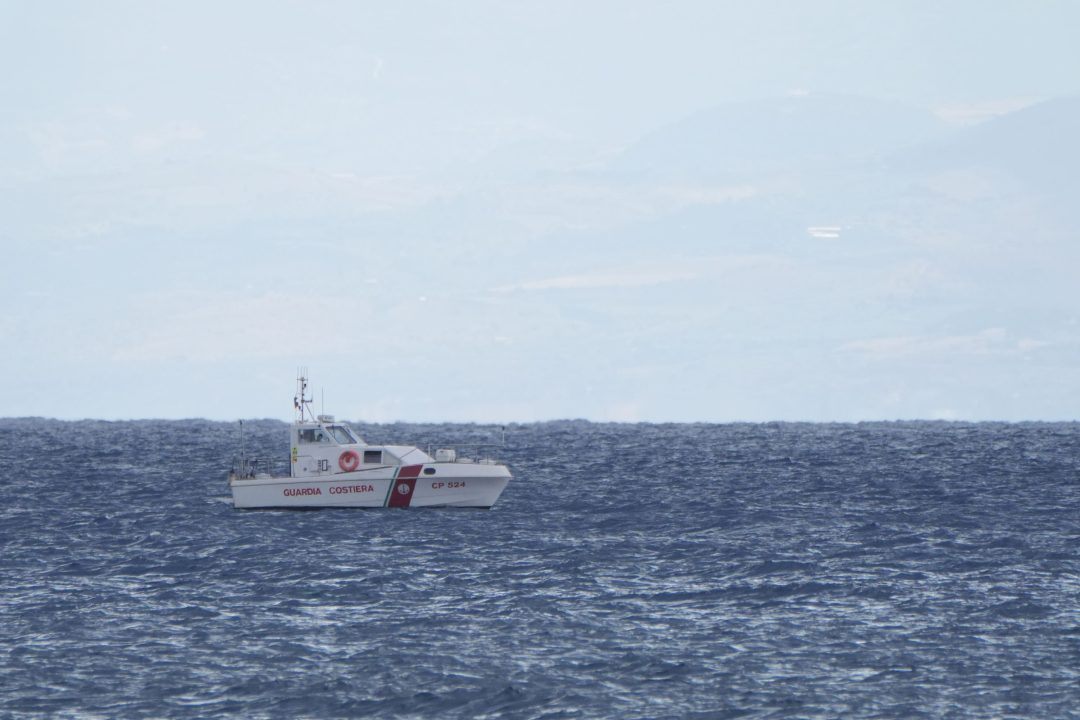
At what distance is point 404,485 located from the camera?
186ft

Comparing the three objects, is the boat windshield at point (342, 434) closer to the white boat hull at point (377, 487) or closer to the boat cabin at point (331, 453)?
the boat cabin at point (331, 453)

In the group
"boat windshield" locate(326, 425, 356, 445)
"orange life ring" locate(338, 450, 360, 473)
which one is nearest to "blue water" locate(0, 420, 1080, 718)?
"orange life ring" locate(338, 450, 360, 473)

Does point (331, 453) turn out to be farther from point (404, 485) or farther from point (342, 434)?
point (404, 485)

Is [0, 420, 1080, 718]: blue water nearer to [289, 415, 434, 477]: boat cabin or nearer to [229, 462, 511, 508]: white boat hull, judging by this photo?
[229, 462, 511, 508]: white boat hull

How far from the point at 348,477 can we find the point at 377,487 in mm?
1180

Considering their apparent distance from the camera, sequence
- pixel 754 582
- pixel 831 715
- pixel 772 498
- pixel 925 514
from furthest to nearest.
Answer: pixel 772 498 → pixel 925 514 → pixel 754 582 → pixel 831 715

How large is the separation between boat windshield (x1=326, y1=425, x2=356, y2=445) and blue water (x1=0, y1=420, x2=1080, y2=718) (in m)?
2.90

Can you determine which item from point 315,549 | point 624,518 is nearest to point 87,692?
point 315,549

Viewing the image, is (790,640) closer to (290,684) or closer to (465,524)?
(290,684)

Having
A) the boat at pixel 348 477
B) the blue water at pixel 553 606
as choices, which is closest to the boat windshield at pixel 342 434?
the boat at pixel 348 477

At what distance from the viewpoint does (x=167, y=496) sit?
219 ft

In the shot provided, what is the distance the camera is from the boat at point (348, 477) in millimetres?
56344

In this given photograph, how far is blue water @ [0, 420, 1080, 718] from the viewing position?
29.2 metres

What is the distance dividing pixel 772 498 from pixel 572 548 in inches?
798
